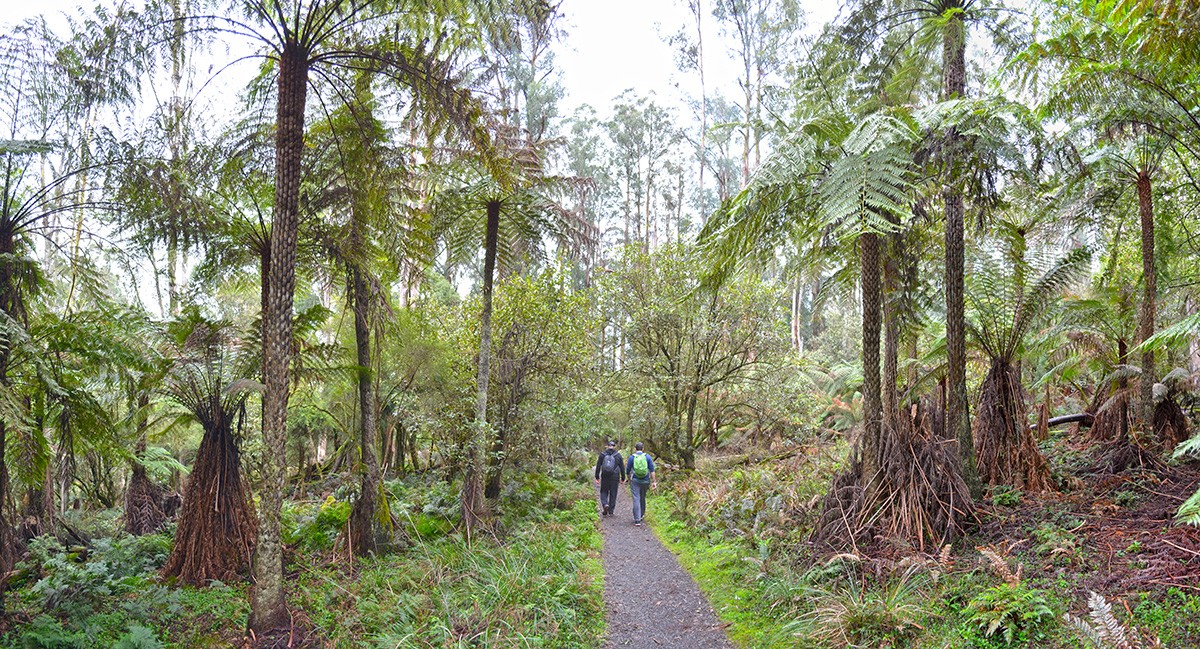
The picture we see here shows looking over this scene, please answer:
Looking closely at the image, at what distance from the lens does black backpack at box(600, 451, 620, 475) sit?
1099cm

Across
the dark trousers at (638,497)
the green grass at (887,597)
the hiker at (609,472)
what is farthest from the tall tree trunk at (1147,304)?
the hiker at (609,472)

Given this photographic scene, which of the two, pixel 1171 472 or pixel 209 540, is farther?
pixel 209 540

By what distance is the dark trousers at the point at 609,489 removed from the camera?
11.3 meters

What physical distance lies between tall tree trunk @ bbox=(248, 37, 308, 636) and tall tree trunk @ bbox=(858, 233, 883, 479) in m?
4.97

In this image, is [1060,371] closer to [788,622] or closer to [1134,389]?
[1134,389]

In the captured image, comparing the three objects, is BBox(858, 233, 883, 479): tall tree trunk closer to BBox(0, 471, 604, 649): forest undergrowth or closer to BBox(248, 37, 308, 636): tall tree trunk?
BBox(0, 471, 604, 649): forest undergrowth

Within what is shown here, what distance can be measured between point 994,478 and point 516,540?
5.58 m

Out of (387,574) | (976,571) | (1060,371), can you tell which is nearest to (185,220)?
(387,574)

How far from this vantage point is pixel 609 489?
11422 mm

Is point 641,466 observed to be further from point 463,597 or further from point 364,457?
point 463,597

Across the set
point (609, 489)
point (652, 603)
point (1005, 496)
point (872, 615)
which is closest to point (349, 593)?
point (652, 603)

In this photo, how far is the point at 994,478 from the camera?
20.2ft

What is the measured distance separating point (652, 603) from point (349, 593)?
3044mm

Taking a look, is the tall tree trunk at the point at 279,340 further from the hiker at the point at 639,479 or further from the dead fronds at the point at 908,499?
the hiker at the point at 639,479
